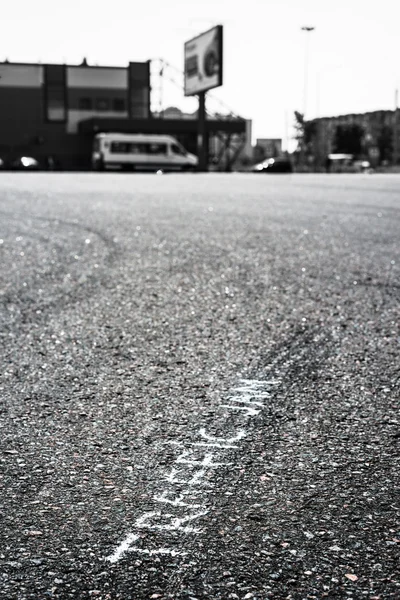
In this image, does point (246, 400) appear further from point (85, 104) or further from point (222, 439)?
point (85, 104)

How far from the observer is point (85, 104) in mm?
70938

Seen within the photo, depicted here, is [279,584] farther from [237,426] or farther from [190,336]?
[190,336]

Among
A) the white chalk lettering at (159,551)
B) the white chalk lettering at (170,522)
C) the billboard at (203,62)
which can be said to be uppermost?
the billboard at (203,62)

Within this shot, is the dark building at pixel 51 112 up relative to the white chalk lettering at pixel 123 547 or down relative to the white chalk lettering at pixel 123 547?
up

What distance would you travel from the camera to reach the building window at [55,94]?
69000 mm

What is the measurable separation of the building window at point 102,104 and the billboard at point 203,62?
9.44 meters

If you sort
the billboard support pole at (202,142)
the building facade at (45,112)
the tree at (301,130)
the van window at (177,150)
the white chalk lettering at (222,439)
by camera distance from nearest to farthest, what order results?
the white chalk lettering at (222,439) < the van window at (177,150) < the billboard support pole at (202,142) < the building facade at (45,112) < the tree at (301,130)

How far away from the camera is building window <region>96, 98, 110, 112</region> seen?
7175cm

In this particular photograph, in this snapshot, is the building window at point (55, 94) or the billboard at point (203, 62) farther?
the building window at point (55, 94)

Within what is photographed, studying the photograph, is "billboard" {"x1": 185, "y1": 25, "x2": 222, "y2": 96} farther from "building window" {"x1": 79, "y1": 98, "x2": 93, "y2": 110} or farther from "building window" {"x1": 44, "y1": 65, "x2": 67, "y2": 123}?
"building window" {"x1": 44, "y1": 65, "x2": 67, "y2": 123}

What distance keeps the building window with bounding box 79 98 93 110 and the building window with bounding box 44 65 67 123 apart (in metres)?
1.36

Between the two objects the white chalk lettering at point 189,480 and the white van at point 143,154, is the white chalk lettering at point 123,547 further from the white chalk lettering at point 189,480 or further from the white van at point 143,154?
the white van at point 143,154

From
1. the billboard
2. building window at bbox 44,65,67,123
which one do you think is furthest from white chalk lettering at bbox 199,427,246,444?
building window at bbox 44,65,67,123

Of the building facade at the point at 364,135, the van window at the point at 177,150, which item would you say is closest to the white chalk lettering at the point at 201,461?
the van window at the point at 177,150
